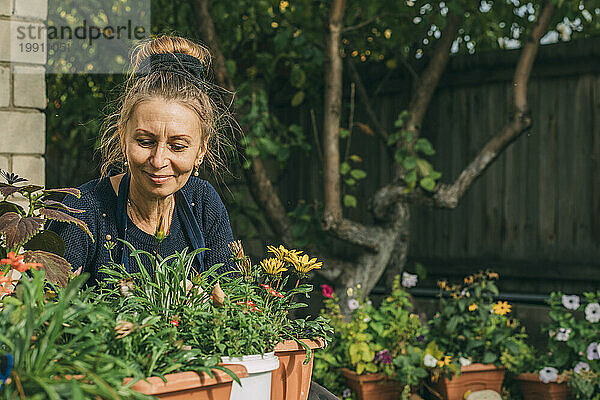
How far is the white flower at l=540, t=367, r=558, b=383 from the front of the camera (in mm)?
3555

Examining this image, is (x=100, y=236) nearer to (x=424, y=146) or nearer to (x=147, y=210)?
(x=147, y=210)

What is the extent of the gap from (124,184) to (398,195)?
99.7 inches

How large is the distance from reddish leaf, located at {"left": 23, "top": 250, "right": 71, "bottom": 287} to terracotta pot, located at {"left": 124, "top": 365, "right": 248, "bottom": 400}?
332 millimetres

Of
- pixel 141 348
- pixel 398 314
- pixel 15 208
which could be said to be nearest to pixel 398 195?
pixel 398 314

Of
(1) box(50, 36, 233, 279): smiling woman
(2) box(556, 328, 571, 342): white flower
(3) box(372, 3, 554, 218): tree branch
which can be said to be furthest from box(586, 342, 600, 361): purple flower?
(1) box(50, 36, 233, 279): smiling woman

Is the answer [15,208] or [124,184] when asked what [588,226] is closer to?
[124,184]

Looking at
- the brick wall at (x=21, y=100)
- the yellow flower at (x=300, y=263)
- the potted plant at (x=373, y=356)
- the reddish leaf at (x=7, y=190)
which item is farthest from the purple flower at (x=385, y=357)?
the reddish leaf at (x=7, y=190)

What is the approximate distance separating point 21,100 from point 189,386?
2224 mm

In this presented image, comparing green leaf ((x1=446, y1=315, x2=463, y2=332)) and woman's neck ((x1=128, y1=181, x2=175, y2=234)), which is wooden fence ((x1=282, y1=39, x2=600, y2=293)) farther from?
woman's neck ((x1=128, y1=181, x2=175, y2=234))


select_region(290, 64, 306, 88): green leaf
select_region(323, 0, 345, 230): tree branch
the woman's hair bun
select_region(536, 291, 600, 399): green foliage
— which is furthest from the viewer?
select_region(290, 64, 306, 88): green leaf

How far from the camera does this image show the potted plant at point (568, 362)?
350cm

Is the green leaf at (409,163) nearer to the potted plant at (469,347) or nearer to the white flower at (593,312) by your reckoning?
the potted plant at (469,347)

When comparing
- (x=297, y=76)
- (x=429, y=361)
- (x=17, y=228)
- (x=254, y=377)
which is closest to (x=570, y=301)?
(x=429, y=361)

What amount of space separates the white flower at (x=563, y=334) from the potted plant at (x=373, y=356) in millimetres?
645
